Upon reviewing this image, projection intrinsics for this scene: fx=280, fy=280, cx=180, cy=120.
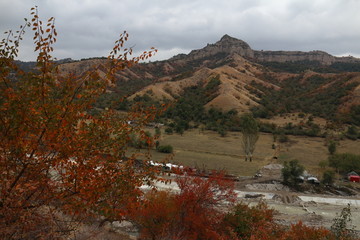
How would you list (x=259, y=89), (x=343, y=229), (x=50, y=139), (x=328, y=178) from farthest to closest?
(x=259, y=89) → (x=328, y=178) → (x=343, y=229) → (x=50, y=139)

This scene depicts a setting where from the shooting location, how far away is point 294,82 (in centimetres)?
14338

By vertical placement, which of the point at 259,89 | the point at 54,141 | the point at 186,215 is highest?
the point at 259,89

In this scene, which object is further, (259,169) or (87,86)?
(259,169)

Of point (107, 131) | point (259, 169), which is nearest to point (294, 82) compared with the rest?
point (259, 169)

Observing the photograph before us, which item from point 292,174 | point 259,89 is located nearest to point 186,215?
point 292,174

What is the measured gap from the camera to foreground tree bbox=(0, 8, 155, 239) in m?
5.28

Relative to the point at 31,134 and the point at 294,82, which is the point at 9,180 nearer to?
the point at 31,134

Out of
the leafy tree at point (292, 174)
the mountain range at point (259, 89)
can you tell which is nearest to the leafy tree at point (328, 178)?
the leafy tree at point (292, 174)

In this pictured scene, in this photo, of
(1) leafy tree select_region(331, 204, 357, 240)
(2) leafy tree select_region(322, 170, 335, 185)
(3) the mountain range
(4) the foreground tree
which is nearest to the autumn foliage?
(4) the foreground tree

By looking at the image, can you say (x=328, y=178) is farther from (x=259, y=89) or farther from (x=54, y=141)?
(x=259, y=89)

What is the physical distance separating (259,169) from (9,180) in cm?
3928

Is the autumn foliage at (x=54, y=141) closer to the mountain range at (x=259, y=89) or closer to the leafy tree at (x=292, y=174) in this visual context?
the leafy tree at (x=292, y=174)

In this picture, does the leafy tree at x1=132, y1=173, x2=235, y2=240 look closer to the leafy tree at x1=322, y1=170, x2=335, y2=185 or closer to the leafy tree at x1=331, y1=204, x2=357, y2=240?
the leafy tree at x1=331, y1=204, x2=357, y2=240

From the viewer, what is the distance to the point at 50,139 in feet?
18.3
